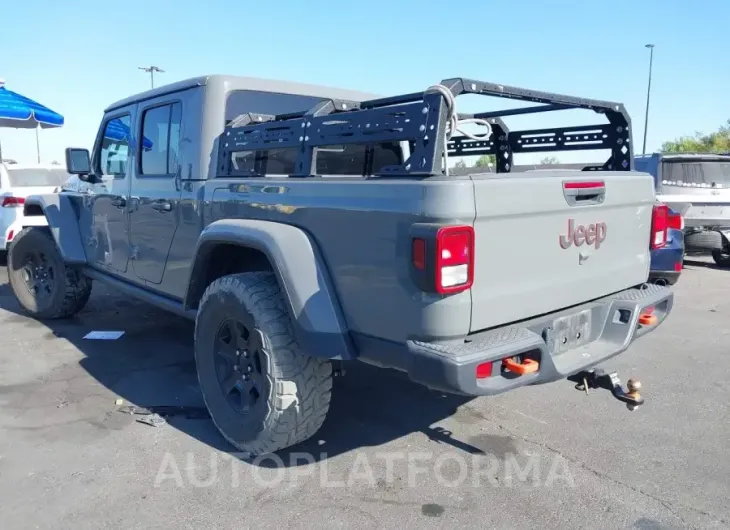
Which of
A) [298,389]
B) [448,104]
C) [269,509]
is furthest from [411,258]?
[269,509]

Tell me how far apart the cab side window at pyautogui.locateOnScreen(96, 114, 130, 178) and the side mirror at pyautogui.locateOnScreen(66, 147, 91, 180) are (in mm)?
101

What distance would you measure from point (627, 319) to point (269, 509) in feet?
6.75

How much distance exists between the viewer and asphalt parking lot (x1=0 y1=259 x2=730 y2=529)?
9.27 ft

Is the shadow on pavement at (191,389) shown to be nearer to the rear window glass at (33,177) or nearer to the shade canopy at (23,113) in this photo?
the rear window glass at (33,177)

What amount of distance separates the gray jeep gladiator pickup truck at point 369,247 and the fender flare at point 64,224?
4.44 ft

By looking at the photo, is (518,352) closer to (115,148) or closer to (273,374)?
(273,374)

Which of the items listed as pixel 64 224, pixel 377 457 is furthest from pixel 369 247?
pixel 64 224

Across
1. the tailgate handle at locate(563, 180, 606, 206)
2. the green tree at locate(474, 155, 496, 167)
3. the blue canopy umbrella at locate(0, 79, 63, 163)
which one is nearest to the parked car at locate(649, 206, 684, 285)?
the green tree at locate(474, 155, 496, 167)

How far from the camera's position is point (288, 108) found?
438 centimetres

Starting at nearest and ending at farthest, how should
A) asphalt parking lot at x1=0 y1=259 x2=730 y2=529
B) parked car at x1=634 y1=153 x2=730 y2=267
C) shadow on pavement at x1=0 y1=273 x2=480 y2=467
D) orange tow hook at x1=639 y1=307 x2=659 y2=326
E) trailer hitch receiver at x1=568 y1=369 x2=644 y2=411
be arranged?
asphalt parking lot at x1=0 y1=259 x2=730 y2=529
trailer hitch receiver at x1=568 y1=369 x2=644 y2=411
orange tow hook at x1=639 y1=307 x2=659 y2=326
shadow on pavement at x1=0 y1=273 x2=480 y2=467
parked car at x1=634 y1=153 x2=730 y2=267

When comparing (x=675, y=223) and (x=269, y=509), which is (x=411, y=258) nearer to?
(x=269, y=509)

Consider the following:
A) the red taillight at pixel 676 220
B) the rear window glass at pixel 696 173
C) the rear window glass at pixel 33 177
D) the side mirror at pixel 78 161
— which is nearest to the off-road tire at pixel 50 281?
the side mirror at pixel 78 161

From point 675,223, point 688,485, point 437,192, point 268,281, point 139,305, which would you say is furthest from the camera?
point 139,305

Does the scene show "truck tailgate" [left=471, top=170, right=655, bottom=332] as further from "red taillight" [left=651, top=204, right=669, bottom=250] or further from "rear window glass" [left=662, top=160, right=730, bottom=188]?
"rear window glass" [left=662, top=160, right=730, bottom=188]
